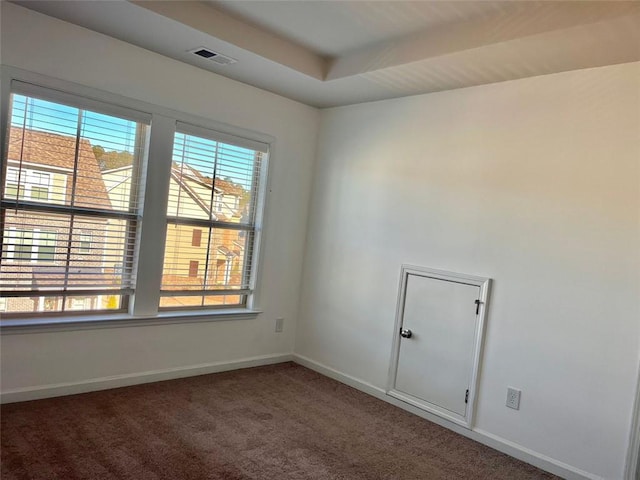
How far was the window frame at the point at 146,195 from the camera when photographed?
2887mm

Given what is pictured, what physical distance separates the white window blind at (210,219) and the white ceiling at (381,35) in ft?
2.04

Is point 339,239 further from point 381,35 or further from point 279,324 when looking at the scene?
point 381,35

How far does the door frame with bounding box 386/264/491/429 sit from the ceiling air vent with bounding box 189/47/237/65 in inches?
77.3

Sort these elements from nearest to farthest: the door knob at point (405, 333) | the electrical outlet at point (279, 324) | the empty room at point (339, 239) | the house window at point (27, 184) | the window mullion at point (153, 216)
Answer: the empty room at point (339, 239) < the house window at point (27, 184) < the window mullion at point (153, 216) < the door knob at point (405, 333) < the electrical outlet at point (279, 324)

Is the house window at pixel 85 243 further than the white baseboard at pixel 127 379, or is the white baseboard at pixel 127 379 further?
the house window at pixel 85 243

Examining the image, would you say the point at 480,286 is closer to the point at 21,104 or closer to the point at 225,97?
the point at 225,97

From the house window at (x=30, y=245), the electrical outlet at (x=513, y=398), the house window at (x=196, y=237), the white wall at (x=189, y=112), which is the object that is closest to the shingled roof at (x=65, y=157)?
the house window at (x=30, y=245)

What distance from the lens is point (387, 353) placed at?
3.75 m

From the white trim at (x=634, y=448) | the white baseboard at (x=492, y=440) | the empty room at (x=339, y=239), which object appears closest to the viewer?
the white trim at (x=634, y=448)

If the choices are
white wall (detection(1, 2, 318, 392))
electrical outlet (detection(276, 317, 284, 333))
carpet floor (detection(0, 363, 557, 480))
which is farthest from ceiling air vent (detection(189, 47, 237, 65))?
carpet floor (detection(0, 363, 557, 480))

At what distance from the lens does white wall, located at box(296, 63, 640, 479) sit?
2.66 m

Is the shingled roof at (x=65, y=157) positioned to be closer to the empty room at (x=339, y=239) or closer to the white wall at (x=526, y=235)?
the empty room at (x=339, y=239)

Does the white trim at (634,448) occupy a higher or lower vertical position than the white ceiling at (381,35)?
lower

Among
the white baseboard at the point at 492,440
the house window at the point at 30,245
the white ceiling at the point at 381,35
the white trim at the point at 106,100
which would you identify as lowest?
the white baseboard at the point at 492,440
